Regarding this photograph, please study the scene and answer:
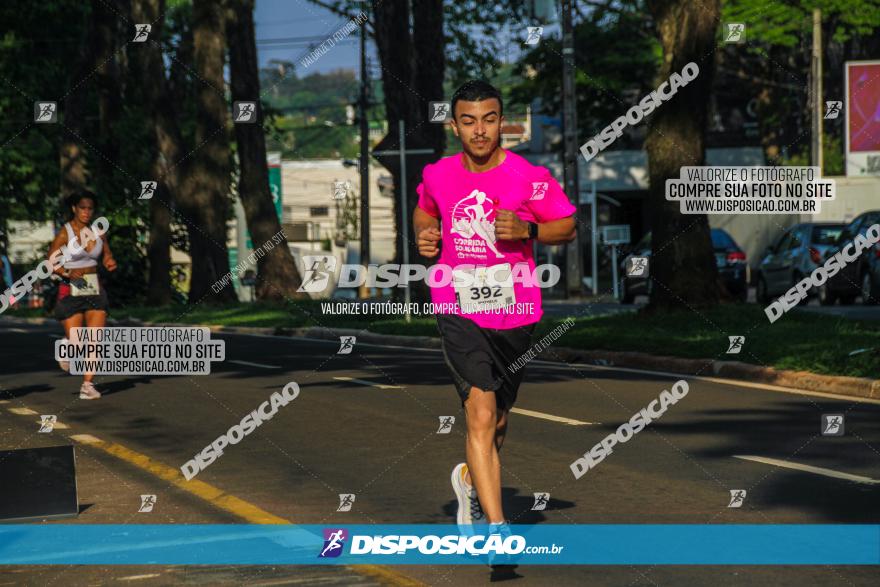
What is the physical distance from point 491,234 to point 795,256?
980 inches

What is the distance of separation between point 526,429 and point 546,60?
37.5m

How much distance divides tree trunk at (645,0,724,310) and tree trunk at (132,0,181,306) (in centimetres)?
1799

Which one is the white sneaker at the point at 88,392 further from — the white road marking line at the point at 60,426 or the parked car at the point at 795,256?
the parked car at the point at 795,256

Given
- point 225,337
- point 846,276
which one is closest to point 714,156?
point 846,276

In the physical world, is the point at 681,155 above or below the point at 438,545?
above

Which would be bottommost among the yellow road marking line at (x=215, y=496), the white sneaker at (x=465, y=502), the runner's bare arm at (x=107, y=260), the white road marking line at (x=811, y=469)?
the white road marking line at (x=811, y=469)

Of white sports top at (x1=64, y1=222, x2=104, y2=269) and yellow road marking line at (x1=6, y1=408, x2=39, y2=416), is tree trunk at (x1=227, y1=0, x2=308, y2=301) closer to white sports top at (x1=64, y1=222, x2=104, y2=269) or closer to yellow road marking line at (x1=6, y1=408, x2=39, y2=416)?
white sports top at (x1=64, y1=222, x2=104, y2=269)

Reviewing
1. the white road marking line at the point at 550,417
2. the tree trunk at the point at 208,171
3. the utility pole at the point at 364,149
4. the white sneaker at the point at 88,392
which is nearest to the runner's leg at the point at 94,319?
the white sneaker at the point at 88,392

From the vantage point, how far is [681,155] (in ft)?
71.7

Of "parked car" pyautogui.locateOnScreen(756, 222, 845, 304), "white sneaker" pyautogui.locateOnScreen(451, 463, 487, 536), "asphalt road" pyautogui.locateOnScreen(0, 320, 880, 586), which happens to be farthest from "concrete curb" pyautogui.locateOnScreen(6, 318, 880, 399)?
"parked car" pyautogui.locateOnScreen(756, 222, 845, 304)

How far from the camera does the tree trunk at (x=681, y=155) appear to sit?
21.7 m

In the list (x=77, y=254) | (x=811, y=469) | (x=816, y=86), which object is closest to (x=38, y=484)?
(x=811, y=469)

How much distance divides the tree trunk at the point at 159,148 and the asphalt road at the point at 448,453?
21363mm

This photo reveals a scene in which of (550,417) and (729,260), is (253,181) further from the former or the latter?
(550,417)
